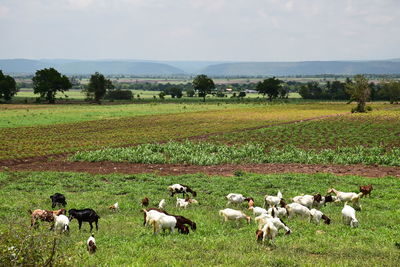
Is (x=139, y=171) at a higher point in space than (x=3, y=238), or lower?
lower

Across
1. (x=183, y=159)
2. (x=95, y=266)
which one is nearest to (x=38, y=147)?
(x=183, y=159)

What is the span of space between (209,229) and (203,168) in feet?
52.4

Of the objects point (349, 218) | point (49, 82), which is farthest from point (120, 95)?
point (349, 218)

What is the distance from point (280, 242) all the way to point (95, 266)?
18.2 feet

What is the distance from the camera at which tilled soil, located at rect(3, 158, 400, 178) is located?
27562mm

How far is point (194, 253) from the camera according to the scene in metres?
11.4

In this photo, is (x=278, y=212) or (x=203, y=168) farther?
(x=203, y=168)

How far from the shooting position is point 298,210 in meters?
15.5

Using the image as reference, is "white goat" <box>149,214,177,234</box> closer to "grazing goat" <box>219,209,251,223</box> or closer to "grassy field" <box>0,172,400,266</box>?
"grassy field" <box>0,172,400,266</box>

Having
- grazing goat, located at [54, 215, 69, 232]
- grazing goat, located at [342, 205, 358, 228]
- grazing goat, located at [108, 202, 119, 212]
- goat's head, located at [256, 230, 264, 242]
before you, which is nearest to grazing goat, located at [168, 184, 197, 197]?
grazing goat, located at [108, 202, 119, 212]

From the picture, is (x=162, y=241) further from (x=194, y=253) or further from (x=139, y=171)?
(x=139, y=171)

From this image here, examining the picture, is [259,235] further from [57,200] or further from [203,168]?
[203,168]

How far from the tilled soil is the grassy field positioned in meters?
3.03

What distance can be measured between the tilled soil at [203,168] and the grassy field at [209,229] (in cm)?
303
